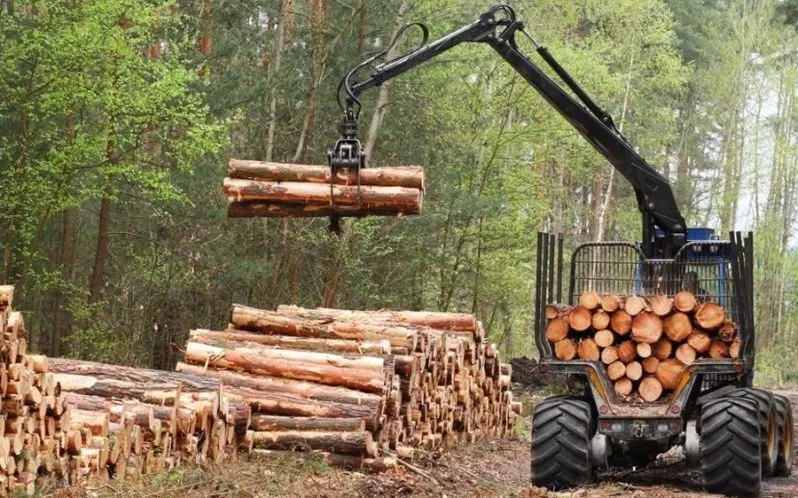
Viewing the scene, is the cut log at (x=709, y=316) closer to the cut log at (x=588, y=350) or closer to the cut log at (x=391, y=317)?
the cut log at (x=588, y=350)

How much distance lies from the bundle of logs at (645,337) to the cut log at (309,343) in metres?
2.05

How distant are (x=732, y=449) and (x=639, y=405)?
0.99 meters

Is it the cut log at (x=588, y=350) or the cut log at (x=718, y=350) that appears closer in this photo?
the cut log at (x=718, y=350)

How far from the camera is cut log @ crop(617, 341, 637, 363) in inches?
438

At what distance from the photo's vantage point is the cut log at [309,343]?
41.0 feet

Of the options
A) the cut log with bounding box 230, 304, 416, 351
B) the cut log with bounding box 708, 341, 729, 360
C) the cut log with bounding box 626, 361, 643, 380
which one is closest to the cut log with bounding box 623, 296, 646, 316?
the cut log with bounding box 626, 361, 643, 380

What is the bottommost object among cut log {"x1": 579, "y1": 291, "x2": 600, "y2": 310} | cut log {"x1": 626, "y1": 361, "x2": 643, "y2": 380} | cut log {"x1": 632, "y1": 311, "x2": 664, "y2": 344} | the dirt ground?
the dirt ground

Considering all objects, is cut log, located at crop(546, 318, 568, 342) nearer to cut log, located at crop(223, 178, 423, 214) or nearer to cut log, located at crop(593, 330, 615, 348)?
cut log, located at crop(593, 330, 615, 348)

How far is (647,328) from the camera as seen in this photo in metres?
11.0

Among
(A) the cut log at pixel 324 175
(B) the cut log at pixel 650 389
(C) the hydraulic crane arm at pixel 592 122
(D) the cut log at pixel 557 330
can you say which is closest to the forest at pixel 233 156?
(C) the hydraulic crane arm at pixel 592 122

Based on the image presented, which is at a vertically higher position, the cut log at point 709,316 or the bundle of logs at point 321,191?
the bundle of logs at point 321,191

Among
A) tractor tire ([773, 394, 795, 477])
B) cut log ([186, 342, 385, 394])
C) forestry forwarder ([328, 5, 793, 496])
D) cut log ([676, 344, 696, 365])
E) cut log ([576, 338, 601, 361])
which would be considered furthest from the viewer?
tractor tire ([773, 394, 795, 477])

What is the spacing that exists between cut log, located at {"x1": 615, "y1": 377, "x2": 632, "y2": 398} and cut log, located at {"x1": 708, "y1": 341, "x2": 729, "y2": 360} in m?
0.80

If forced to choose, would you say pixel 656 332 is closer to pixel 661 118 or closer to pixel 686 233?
pixel 686 233
